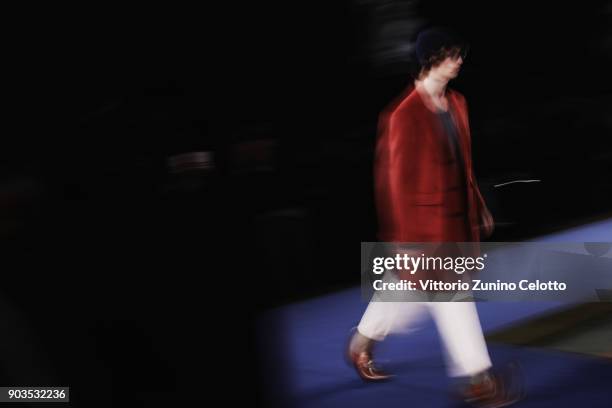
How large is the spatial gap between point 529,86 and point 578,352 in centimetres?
373

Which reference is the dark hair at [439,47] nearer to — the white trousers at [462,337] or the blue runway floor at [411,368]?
the white trousers at [462,337]

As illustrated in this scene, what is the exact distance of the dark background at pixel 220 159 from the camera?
103 inches

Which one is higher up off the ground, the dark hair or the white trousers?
the dark hair

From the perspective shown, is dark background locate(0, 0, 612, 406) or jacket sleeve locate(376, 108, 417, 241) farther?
jacket sleeve locate(376, 108, 417, 241)

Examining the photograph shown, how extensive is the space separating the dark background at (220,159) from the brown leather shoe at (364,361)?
0.58 metres

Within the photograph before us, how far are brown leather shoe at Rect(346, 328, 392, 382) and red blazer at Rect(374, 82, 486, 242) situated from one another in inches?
22.8

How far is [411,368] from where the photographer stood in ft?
17.0

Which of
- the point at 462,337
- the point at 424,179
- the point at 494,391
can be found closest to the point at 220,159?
the point at 424,179

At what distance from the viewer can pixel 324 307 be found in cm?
671

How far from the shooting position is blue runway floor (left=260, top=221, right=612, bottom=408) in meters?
4.58

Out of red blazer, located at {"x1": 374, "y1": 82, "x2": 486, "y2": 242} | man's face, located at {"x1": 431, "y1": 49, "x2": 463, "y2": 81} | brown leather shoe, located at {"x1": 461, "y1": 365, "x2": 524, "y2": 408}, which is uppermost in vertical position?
man's face, located at {"x1": 431, "y1": 49, "x2": 463, "y2": 81}

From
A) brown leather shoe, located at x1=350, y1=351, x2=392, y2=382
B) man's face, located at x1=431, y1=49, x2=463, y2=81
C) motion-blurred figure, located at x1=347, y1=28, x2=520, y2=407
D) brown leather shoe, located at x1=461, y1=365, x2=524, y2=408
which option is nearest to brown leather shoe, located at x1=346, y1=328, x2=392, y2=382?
brown leather shoe, located at x1=350, y1=351, x2=392, y2=382

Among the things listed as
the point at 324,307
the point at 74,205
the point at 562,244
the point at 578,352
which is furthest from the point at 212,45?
the point at 562,244

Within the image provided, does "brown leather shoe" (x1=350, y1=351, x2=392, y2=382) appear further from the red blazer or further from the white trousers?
the red blazer
